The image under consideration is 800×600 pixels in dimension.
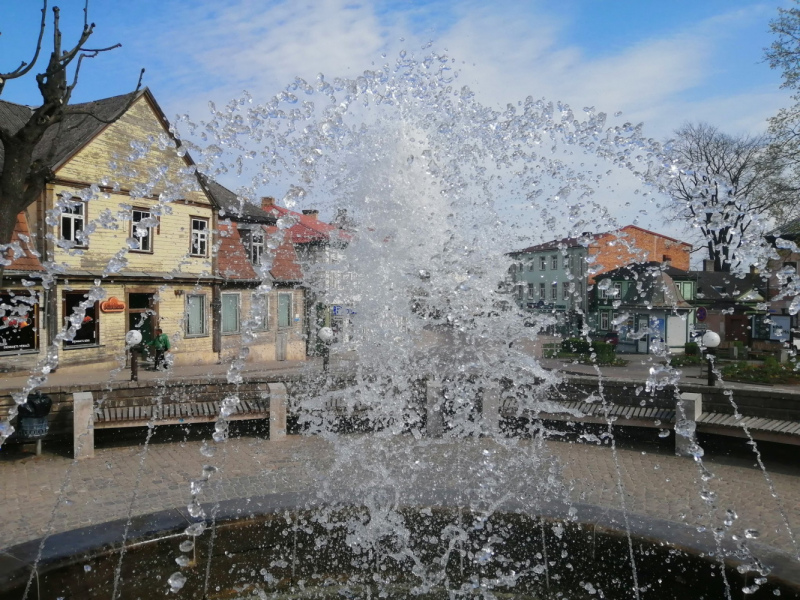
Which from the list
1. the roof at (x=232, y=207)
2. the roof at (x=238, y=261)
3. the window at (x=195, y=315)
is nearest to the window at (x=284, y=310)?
the roof at (x=238, y=261)

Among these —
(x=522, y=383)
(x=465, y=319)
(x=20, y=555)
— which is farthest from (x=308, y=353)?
(x=20, y=555)

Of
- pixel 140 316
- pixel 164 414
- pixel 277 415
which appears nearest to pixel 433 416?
pixel 277 415

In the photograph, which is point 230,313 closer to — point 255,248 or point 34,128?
point 255,248

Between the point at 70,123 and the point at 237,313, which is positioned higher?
the point at 70,123

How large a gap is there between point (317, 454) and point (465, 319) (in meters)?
3.26

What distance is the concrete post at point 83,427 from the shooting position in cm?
997

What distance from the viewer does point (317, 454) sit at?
10.3 meters

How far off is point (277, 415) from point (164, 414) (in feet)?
6.27

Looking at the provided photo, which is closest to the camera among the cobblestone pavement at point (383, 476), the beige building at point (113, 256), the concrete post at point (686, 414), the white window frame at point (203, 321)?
the cobblestone pavement at point (383, 476)

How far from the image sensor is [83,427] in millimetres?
10008

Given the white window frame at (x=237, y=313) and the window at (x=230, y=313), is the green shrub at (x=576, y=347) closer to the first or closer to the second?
the white window frame at (x=237, y=313)

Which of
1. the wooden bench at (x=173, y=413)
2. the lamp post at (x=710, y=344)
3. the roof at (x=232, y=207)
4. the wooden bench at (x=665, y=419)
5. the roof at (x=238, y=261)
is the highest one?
the roof at (x=232, y=207)

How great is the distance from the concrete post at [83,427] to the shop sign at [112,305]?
15.5 meters

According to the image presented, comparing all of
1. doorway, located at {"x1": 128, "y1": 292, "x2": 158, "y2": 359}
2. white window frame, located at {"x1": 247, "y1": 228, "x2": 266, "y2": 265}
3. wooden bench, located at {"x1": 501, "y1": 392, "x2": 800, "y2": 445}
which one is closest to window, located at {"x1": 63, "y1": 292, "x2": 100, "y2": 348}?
doorway, located at {"x1": 128, "y1": 292, "x2": 158, "y2": 359}
